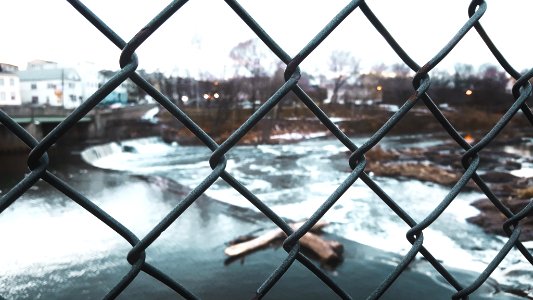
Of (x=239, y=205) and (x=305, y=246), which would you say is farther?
(x=239, y=205)

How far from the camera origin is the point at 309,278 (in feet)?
23.8

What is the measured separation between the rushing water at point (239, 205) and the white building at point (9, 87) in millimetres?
21008

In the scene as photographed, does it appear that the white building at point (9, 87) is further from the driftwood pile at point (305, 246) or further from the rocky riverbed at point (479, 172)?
the driftwood pile at point (305, 246)

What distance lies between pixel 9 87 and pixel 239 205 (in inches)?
1341

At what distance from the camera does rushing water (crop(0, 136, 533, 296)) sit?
26.3 ft

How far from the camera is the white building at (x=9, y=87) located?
34531 mm

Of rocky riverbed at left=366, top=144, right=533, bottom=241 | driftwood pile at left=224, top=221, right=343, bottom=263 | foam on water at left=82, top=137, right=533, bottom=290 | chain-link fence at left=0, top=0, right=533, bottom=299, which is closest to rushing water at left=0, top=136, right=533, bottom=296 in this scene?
foam on water at left=82, top=137, right=533, bottom=290

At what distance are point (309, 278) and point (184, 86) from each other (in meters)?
29.0

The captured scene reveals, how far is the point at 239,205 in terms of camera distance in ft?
40.0

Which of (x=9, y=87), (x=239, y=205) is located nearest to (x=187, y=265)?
(x=239, y=205)

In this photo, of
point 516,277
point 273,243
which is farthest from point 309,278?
Result: point 516,277

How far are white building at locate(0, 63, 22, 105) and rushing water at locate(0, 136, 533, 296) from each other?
21008mm

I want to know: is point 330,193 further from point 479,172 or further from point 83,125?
point 83,125

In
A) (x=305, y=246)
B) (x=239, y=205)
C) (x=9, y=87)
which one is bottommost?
(x=239, y=205)
